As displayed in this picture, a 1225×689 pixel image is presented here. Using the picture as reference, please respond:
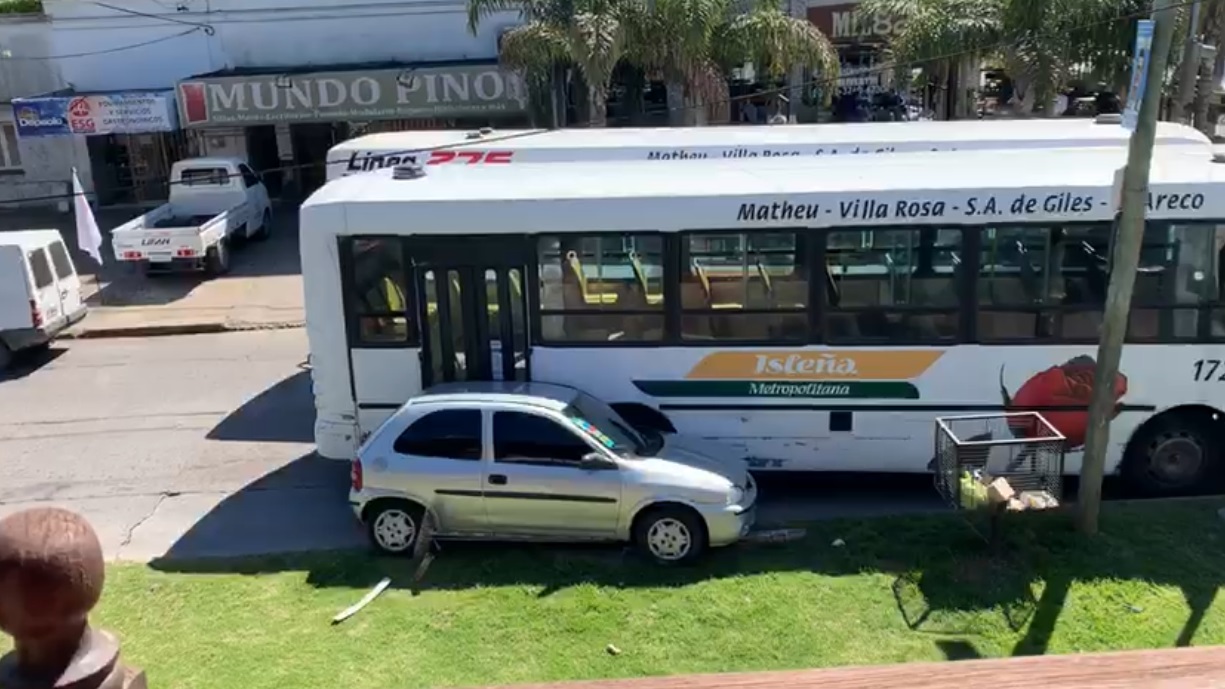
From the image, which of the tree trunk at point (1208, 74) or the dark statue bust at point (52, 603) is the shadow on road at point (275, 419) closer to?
the dark statue bust at point (52, 603)

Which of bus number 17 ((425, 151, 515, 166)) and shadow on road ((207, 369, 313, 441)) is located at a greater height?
bus number 17 ((425, 151, 515, 166))

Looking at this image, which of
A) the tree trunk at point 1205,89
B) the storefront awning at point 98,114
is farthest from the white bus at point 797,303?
the storefront awning at point 98,114

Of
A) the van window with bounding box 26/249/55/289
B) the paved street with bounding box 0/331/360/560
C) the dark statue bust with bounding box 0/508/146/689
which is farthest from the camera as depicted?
the van window with bounding box 26/249/55/289

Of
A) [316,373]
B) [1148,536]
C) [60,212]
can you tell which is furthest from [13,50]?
[1148,536]

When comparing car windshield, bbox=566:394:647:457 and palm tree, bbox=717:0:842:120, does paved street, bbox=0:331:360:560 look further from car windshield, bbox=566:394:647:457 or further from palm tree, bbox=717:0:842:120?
palm tree, bbox=717:0:842:120

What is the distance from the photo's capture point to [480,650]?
7773 mm

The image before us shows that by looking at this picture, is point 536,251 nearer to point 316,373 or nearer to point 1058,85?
point 316,373

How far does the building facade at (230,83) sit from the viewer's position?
24500 mm

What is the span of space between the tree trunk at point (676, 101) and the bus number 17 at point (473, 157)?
6.84 meters

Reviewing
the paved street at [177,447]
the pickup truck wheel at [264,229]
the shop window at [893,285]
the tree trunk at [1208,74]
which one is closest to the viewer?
the shop window at [893,285]

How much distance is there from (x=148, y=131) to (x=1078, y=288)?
2155cm

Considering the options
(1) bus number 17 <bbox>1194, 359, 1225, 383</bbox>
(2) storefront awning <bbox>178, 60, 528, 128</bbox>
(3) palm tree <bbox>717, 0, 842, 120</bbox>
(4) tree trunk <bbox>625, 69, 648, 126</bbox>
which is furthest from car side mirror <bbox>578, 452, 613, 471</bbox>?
(4) tree trunk <bbox>625, 69, 648, 126</bbox>

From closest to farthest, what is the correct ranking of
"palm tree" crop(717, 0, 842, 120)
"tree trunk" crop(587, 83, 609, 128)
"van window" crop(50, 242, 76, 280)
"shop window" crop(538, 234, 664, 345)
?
"shop window" crop(538, 234, 664, 345) < "van window" crop(50, 242, 76, 280) < "tree trunk" crop(587, 83, 609, 128) < "palm tree" crop(717, 0, 842, 120)

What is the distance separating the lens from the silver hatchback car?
29.7 ft
